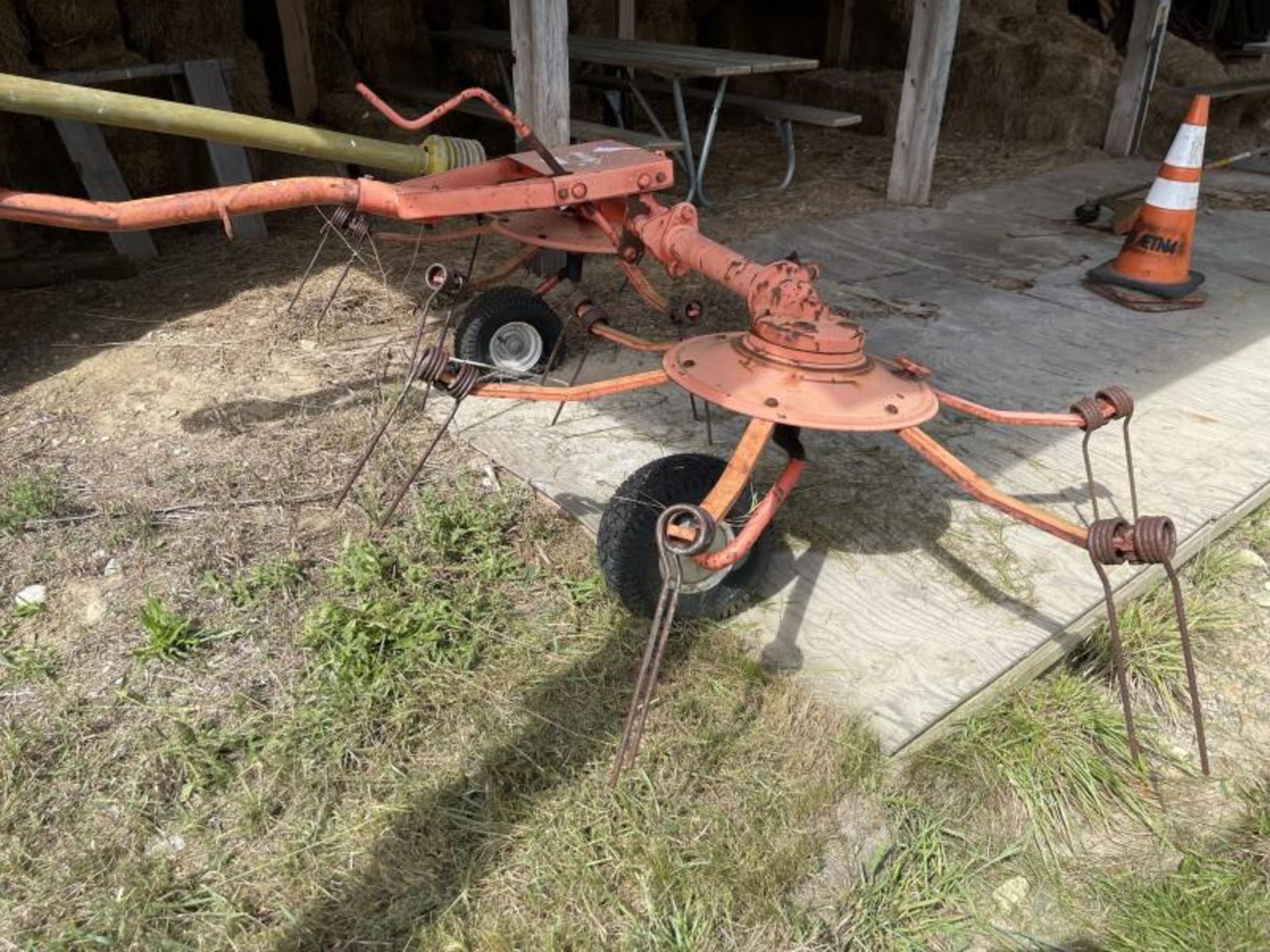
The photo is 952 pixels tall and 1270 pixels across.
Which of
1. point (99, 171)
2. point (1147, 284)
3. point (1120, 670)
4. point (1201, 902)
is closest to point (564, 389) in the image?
point (1120, 670)

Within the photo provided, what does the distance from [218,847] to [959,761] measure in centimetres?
153

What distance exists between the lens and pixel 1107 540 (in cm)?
181

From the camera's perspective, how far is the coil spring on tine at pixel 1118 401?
2383 mm

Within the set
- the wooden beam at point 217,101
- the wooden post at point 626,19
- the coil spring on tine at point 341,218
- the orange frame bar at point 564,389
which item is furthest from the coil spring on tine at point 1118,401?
the wooden post at point 626,19

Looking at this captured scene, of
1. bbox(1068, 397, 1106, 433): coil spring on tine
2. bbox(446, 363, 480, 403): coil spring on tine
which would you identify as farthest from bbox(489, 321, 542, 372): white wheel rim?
bbox(1068, 397, 1106, 433): coil spring on tine

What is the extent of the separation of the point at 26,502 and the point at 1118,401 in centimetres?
300

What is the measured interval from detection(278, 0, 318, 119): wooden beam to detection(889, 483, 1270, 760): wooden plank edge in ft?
19.8

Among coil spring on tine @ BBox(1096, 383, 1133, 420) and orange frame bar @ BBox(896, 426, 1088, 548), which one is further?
coil spring on tine @ BBox(1096, 383, 1133, 420)

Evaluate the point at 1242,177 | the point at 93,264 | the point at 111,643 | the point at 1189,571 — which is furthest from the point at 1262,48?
the point at 111,643

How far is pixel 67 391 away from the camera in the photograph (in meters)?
3.46

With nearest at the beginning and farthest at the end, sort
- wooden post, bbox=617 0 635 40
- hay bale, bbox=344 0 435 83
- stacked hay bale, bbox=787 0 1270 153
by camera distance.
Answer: hay bale, bbox=344 0 435 83, stacked hay bale, bbox=787 0 1270 153, wooden post, bbox=617 0 635 40

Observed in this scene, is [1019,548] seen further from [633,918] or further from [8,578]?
[8,578]

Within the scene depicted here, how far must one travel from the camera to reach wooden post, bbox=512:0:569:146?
411 cm

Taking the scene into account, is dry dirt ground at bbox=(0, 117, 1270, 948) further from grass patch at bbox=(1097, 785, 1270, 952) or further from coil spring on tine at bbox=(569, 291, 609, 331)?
coil spring on tine at bbox=(569, 291, 609, 331)
